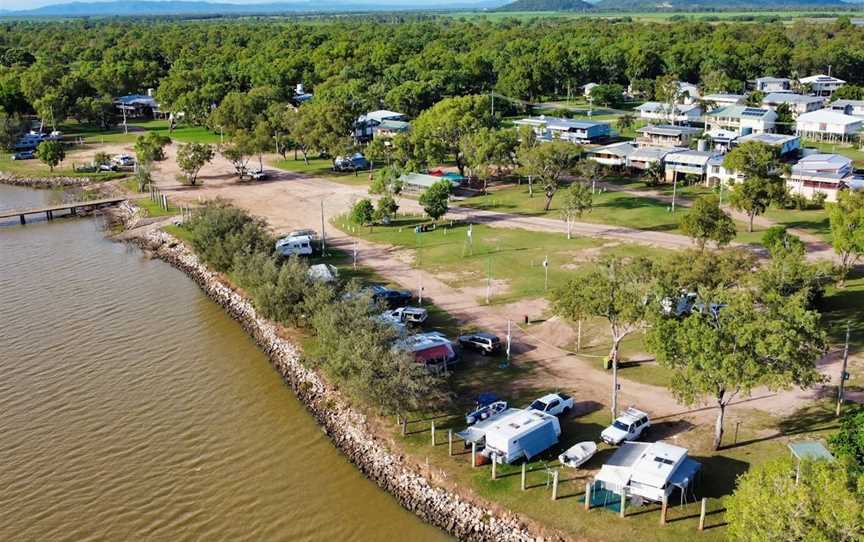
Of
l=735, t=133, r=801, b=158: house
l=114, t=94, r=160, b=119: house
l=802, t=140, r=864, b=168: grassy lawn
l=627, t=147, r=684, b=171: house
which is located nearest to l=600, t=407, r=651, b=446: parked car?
l=627, t=147, r=684, b=171: house

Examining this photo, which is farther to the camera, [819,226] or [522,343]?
[819,226]

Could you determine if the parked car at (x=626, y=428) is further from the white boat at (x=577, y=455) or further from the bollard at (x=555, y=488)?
the bollard at (x=555, y=488)

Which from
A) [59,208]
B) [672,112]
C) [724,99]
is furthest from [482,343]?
[724,99]

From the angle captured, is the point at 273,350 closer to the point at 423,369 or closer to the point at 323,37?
the point at 423,369

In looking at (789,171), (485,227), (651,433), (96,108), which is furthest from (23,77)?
(651,433)

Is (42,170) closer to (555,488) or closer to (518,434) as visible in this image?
(518,434)

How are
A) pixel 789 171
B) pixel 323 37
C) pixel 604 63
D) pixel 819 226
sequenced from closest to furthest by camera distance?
pixel 819 226, pixel 789 171, pixel 604 63, pixel 323 37

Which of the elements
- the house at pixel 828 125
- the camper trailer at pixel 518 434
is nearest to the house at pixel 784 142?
the house at pixel 828 125
